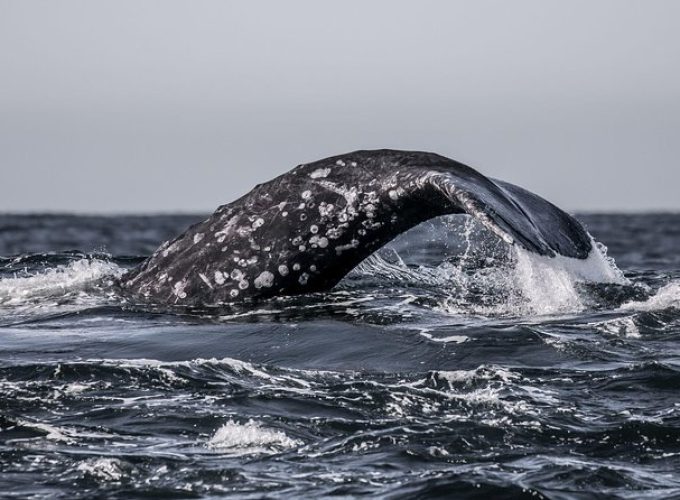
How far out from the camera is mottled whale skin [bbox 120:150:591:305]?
29.7 feet

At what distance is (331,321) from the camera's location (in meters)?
9.14

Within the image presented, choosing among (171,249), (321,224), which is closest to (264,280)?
(321,224)

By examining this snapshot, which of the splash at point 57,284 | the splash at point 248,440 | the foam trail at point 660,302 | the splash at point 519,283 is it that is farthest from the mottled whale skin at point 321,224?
the splash at point 248,440

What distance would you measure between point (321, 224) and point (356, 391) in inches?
93.7

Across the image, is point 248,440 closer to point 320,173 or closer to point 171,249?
point 320,173

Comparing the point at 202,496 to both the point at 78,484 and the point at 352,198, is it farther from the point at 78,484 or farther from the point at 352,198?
the point at 352,198

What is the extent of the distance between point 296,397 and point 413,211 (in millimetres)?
2477

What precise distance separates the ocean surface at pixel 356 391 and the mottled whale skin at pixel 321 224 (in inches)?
8.0

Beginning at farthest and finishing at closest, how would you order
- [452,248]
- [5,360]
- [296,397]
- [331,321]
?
[452,248] → [331,321] → [5,360] → [296,397]

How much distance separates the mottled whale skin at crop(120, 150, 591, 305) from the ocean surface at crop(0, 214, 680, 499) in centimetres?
20

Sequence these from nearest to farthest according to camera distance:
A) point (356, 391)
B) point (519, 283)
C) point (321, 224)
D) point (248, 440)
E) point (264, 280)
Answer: point (248, 440)
point (356, 391)
point (321, 224)
point (264, 280)
point (519, 283)

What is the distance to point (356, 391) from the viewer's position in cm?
726

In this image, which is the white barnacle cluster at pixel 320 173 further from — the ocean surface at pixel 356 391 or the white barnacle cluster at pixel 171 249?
the white barnacle cluster at pixel 171 249

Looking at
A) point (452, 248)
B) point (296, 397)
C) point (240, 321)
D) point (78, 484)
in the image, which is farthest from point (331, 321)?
point (452, 248)
